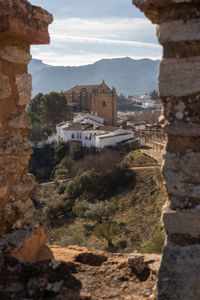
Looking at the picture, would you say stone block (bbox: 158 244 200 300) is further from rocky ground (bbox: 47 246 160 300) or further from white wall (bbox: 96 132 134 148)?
white wall (bbox: 96 132 134 148)

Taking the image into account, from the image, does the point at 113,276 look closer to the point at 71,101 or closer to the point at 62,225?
the point at 62,225

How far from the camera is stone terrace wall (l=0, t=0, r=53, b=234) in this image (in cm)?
396

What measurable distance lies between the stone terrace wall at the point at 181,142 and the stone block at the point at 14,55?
1.79 meters

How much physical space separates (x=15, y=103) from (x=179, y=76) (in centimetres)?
222

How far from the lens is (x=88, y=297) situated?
125 inches

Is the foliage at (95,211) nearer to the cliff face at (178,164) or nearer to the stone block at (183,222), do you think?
the cliff face at (178,164)

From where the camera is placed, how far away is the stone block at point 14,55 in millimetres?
3977

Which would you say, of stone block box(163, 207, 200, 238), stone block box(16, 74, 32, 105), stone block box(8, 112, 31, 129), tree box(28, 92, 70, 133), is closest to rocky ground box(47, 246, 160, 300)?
stone block box(163, 207, 200, 238)

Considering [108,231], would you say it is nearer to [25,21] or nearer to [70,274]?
[70,274]

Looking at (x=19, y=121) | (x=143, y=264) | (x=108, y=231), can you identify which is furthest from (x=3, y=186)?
(x=108, y=231)

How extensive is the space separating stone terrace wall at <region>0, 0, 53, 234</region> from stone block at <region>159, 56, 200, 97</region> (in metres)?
2.01

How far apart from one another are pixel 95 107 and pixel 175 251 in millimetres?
43934

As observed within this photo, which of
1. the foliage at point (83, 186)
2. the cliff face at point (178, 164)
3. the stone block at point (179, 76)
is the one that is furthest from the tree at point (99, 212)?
the stone block at point (179, 76)

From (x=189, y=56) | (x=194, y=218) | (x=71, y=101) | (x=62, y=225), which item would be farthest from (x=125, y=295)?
(x=71, y=101)
